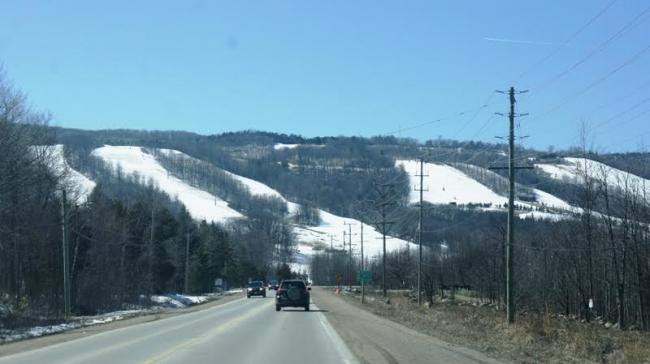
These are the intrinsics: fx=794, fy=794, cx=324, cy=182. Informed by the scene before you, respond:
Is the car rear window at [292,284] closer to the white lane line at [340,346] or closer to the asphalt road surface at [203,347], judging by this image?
the white lane line at [340,346]

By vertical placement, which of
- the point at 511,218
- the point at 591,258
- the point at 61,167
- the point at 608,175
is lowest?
the point at 591,258

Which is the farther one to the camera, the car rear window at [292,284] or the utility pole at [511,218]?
the car rear window at [292,284]

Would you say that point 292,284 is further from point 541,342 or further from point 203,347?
point 203,347

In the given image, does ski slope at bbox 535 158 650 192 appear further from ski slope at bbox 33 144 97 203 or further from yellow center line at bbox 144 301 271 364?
ski slope at bbox 33 144 97 203

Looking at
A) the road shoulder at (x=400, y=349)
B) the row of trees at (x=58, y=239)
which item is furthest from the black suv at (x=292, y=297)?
the road shoulder at (x=400, y=349)

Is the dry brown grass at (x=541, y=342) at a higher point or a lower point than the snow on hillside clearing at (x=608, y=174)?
lower

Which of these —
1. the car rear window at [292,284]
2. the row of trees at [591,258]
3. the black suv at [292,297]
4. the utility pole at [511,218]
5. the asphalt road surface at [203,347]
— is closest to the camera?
the asphalt road surface at [203,347]

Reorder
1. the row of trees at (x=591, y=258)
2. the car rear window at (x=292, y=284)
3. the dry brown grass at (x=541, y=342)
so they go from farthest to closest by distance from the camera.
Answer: the car rear window at (x=292, y=284) → the row of trees at (x=591, y=258) → the dry brown grass at (x=541, y=342)

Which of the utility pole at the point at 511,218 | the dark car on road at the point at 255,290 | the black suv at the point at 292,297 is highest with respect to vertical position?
the utility pole at the point at 511,218

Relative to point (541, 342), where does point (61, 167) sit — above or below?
above

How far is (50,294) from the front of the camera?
49875mm

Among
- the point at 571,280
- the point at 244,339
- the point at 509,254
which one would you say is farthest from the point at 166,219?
the point at 244,339

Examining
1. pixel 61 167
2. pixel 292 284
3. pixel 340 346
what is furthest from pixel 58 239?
pixel 340 346

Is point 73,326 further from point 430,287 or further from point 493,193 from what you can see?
point 493,193
